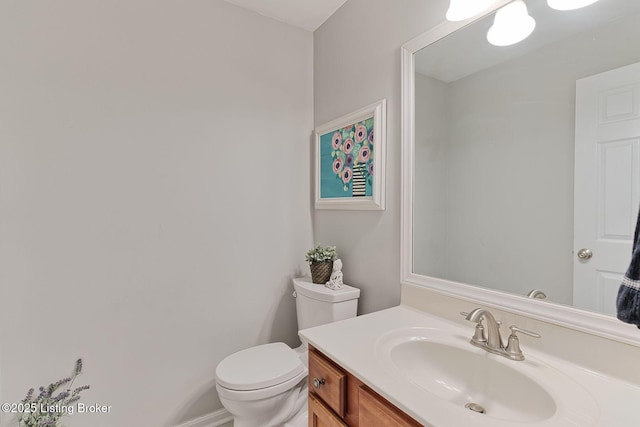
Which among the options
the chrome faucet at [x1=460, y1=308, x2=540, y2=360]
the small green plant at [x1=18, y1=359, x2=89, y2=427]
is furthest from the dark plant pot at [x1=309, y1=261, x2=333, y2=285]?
the small green plant at [x1=18, y1=359, x2=89, y2=427]

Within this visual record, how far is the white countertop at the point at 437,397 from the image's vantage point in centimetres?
58

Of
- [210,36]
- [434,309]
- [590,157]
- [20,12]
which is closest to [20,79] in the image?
[20,12]

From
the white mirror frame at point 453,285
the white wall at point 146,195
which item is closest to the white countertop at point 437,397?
the white mirror frame at point 453,285

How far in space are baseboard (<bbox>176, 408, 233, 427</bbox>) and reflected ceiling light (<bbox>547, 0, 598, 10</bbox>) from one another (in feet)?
7.48

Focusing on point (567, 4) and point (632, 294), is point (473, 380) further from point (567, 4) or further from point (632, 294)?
point (567, 4)

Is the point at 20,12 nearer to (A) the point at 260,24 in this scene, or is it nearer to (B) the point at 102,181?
(B) the point at 102,181

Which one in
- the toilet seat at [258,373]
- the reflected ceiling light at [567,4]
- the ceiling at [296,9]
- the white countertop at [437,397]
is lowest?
the toilet seat at [258,373]

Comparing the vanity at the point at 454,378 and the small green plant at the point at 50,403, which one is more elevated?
the vanity at the point at 454,378

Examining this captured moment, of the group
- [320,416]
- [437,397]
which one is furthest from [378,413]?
[320,416]

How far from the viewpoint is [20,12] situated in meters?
1.21

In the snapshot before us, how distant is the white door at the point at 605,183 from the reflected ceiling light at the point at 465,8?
0.42 meters

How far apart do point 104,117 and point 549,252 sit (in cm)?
189

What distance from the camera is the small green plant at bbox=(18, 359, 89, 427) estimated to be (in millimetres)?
1171

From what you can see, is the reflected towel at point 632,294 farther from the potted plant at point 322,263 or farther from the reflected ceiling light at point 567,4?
the potted plant at point 322,263
